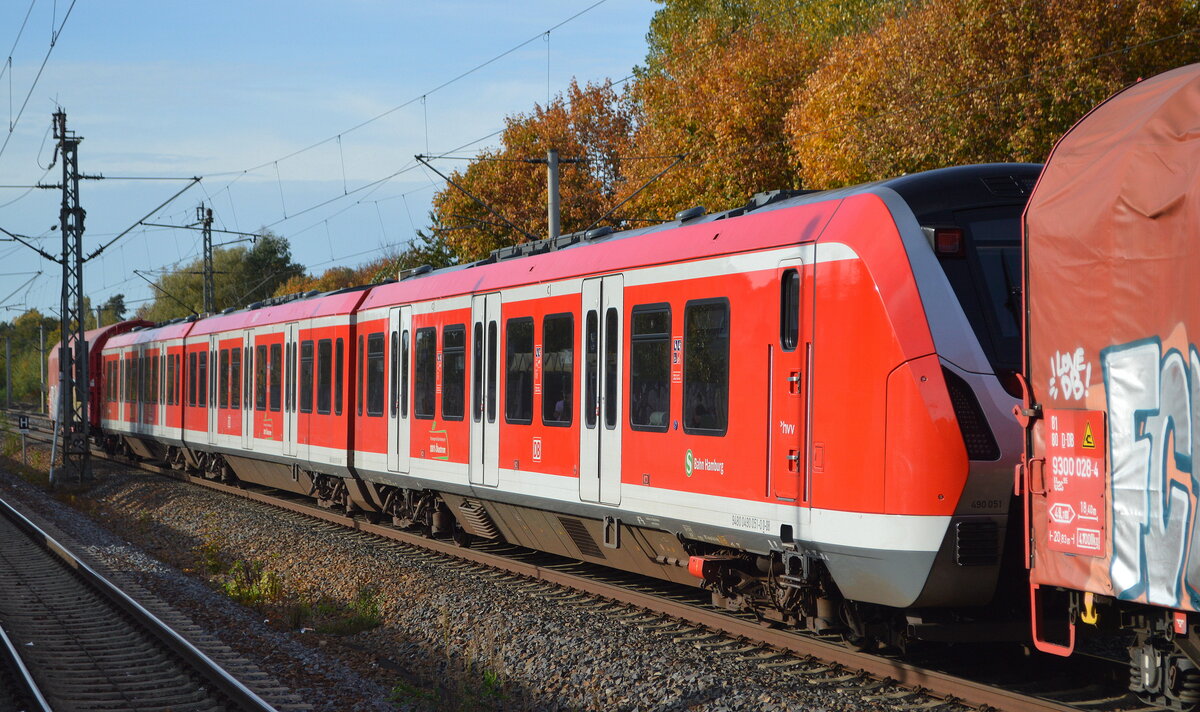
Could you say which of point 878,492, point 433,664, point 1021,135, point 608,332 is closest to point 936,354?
point 878,492

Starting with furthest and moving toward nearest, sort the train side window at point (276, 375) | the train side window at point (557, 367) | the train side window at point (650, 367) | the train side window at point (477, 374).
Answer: the train side window at point (276, 375) → the train side window at point (477, 374) → the train side window at point (557, 367) → the train side window at point (650, 367)

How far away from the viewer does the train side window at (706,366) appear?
29.2 ft

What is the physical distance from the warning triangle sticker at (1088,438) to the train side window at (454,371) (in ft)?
27.1

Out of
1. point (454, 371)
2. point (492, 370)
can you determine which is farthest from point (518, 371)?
point (454, 371)

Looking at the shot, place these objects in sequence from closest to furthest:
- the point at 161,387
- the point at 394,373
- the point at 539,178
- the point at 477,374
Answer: the point at 477,374
the point at 394,373
the point at 161,387
the point at 539,178

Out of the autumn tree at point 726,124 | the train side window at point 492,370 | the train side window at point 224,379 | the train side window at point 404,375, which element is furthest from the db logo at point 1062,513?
the autumn tree at point 726,124

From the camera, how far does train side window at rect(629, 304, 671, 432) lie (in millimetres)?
9648

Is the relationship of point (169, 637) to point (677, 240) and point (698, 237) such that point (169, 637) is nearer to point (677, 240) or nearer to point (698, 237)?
point (677, 240)

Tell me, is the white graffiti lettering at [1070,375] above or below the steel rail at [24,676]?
above

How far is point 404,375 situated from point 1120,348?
10528mm

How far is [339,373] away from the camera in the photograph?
1738 cm

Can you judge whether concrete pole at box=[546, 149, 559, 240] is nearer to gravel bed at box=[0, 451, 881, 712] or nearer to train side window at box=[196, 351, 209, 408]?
train side window at box=[196, 351, 209, 408]

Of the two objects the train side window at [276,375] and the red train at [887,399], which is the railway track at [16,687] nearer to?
the red train at [887,399]

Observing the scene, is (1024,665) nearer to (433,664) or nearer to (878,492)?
(878,492)
